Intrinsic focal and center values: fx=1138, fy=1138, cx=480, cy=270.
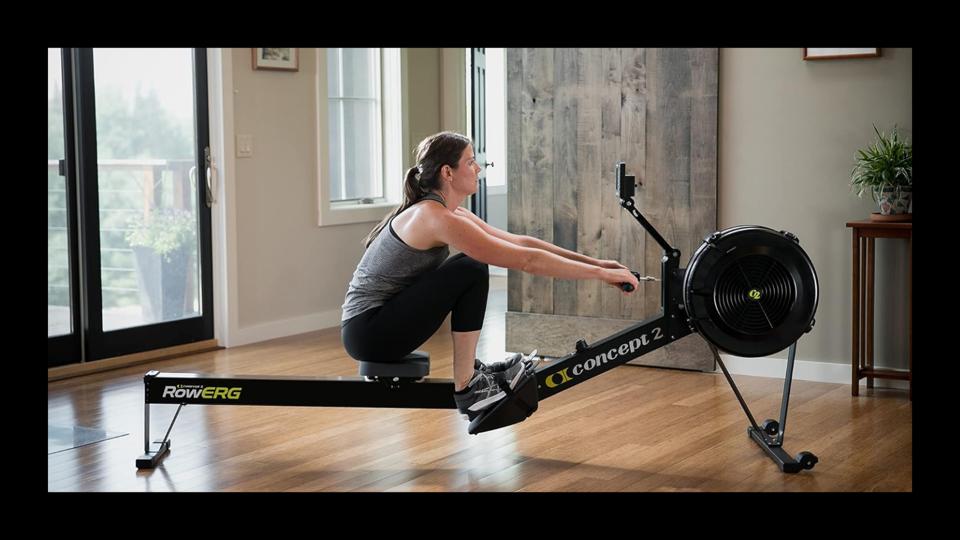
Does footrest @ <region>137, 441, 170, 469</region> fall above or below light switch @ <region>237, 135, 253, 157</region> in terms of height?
below

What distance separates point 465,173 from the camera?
12.0 ft

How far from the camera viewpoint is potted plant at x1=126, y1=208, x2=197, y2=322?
5.55 m

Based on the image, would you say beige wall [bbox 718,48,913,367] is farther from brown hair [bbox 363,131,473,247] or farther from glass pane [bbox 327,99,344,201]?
glass pane [bbox 327,99,344,201]

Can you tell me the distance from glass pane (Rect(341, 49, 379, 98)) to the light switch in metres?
0.89

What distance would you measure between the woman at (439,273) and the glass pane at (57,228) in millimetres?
2061

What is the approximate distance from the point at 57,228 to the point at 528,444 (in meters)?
2.53

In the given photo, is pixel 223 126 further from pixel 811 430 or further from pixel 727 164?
pixel 811 430

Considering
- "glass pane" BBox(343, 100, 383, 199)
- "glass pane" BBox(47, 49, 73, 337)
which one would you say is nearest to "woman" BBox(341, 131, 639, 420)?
"glass pane" BBox(47, 49, 73, 337)

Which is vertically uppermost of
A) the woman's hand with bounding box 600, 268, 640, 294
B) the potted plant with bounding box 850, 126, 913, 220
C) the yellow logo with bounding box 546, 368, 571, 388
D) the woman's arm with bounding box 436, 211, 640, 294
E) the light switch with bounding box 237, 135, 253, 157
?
the light switch with bounding box 237, 135, 253, 157

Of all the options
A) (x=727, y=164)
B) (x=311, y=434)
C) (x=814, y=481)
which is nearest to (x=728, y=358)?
(x=727, y=164)

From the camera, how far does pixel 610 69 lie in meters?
5.30

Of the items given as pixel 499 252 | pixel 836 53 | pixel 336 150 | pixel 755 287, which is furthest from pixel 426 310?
pixel 336 150

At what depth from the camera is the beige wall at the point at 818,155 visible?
4793 mm
